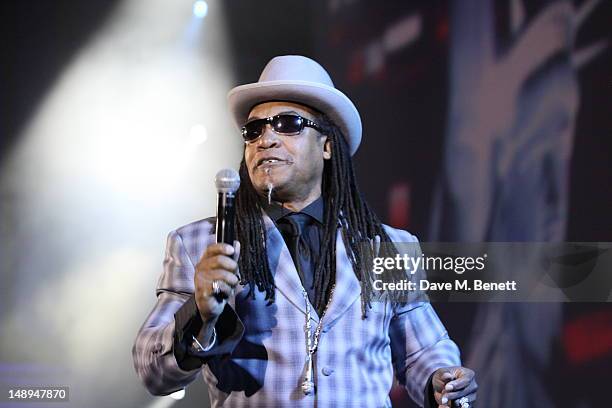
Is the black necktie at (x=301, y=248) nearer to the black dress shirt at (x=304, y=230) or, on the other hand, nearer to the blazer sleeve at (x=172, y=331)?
the black dress shirt at (x=304, y=230)

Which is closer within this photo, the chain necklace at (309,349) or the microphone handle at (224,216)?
the microphone handle at (224,216)

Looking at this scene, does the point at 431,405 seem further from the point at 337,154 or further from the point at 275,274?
the point at 337,154

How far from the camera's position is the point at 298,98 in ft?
7.56

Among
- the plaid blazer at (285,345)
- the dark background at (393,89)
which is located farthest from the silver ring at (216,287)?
the dark background at (393,89)

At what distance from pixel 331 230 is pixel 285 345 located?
396 millimetres

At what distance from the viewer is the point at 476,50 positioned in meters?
2.92

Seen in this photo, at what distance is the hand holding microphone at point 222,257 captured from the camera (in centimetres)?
161

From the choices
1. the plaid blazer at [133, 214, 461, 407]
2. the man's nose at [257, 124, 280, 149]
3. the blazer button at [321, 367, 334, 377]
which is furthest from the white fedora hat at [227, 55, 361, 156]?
the blazer button at [321, 367, 334, 377]

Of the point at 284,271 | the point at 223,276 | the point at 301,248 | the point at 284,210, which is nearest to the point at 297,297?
the point at 284,271

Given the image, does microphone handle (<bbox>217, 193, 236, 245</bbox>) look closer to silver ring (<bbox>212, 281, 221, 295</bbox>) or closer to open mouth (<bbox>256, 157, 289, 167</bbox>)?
silver ring (<bbox>212, 281, 221, 295</bbox>)

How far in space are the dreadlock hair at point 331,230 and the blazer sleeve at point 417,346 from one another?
0.58 feet

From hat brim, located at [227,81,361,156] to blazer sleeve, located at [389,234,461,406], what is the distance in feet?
1.98

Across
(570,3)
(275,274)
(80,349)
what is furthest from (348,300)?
(570,3)

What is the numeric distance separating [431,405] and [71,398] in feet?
4.27
